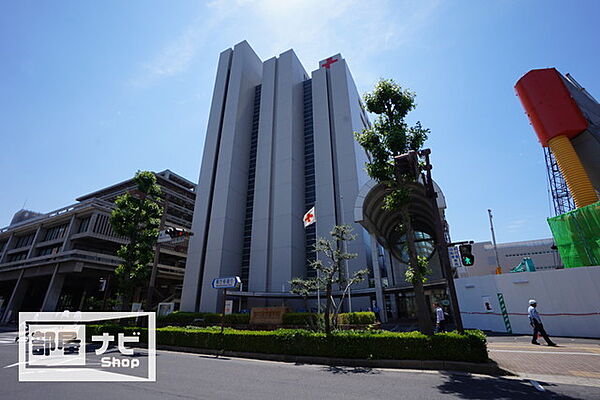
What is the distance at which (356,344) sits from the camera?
9.11 metres

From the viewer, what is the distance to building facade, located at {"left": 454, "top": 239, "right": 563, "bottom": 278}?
40719mm

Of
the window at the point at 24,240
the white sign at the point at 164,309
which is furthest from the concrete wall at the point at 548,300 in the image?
the window at the point at 24,240

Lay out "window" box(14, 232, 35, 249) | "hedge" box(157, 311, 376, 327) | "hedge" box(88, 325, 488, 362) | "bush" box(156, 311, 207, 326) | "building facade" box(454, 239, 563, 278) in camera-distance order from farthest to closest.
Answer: "window" box(14, 232, 35, 249), "building facade" box(454, 239, 563, 278), "bush" box(156, 311, 207, 326), "hedge" box(157, 311, 376, 327), "hedge" box(88, 325, 488, 362)

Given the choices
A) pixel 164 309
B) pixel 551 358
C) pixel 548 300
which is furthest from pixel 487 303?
pixel 164 309

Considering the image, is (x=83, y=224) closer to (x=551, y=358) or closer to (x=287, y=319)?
(x=287, y=319)

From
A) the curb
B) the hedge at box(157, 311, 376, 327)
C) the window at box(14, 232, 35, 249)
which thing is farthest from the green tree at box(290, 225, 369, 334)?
the window at box(14, 232, 35, 249)

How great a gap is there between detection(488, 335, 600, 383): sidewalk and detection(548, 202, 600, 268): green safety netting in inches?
282

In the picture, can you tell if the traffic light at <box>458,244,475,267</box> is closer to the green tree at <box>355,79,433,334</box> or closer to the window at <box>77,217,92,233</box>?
the green tree at <box>355,79,433,334</box>

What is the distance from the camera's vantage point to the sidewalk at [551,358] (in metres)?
6.79

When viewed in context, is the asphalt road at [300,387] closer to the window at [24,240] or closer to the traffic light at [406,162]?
the traffic light at [406,162]

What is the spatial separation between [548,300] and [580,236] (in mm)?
5682

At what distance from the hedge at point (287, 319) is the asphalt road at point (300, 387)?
5.22 meters

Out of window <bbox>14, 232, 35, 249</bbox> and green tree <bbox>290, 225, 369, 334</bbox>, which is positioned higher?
window <bbox>14, 232, 35, 249</bbox>

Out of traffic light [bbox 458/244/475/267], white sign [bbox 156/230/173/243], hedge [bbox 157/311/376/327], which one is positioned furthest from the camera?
hedge [bbox 157/311/376/327]
